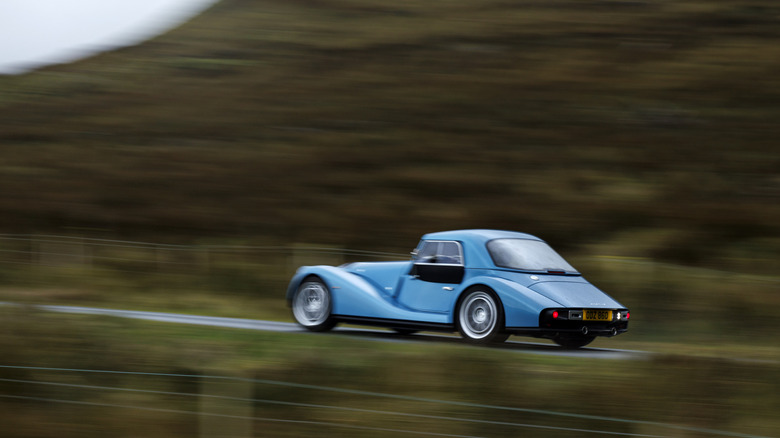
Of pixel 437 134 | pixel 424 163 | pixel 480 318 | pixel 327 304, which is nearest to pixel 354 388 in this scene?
pixel 480 318

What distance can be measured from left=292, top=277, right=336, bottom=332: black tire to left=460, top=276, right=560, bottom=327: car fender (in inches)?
99.0

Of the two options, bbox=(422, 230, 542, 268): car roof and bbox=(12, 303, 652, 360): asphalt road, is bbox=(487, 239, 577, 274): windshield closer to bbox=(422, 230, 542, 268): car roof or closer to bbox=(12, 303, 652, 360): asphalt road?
bbox=(422, 230, 542, 268): car roof

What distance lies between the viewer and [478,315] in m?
9.14

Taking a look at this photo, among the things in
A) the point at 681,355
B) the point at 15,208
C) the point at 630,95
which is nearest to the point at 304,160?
the point at 15,208

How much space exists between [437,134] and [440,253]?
1737 cm

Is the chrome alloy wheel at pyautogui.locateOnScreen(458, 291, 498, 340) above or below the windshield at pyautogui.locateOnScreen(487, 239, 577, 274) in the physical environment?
below

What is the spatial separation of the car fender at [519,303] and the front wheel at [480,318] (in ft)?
0.30

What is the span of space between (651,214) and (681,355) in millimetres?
10912

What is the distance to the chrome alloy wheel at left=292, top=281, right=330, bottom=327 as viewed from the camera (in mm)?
10688

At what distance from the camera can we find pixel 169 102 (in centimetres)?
3412

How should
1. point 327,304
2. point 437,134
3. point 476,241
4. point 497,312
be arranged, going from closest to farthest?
1. point 497,312
2. point 476,241
3. point 327,304
4. point 437,134

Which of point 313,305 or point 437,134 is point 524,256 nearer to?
point 313,305

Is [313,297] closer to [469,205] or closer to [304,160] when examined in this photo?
[469,205]

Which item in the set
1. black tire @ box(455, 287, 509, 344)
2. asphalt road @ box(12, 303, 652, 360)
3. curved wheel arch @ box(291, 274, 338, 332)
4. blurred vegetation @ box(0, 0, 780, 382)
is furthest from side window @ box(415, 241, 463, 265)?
blurred vegetation @ box(0, 0, 780, 382)
